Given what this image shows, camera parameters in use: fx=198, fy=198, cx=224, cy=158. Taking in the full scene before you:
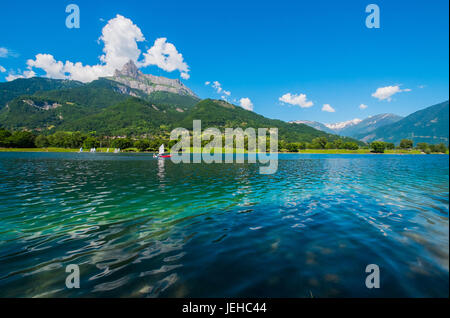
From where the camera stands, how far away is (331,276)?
7.19 metres

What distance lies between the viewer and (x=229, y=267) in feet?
26.2
